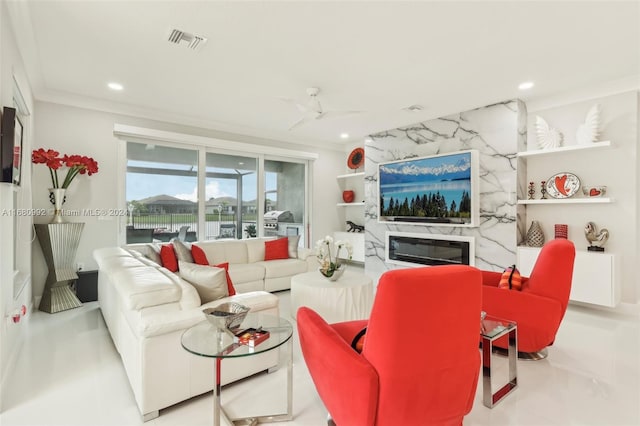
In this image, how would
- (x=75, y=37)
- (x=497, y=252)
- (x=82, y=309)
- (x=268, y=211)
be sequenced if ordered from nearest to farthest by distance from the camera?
(x=75, y=37), (x=82, y=309), (x=497, y=252), (x=268, y=211)

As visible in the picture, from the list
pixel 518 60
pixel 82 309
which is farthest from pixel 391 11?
pixel 82 309

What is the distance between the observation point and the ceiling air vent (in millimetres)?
2581

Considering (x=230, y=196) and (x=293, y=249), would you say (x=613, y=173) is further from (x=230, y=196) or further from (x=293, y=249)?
(x=230, y=196)

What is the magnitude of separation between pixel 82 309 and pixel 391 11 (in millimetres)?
4335

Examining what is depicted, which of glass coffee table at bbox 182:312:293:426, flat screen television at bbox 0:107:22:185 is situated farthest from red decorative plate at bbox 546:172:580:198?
flat screen television at bbox 0:107:22:185

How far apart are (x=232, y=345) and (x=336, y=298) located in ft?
5.41

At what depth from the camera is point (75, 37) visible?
2.66 meters

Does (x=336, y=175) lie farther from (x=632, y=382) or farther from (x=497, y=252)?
(x=632, y=382)

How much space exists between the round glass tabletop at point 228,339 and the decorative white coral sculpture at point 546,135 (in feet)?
13.2

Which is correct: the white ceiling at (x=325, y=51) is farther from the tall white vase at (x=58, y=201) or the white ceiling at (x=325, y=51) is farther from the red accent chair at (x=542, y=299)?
the red accent chair at (x=542, y=299)

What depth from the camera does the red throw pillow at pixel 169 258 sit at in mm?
3865

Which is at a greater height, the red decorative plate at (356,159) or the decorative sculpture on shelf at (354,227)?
the red decorative plate at (356,159)

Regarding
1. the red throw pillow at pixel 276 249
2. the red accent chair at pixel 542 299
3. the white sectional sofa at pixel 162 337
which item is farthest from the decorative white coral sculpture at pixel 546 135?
the white sectional sofa at pixel 162 337

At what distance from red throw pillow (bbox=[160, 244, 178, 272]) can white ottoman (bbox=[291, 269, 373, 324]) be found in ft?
5.34
